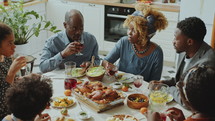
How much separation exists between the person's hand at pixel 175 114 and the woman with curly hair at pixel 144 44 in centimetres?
92

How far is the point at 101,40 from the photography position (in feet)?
17.7

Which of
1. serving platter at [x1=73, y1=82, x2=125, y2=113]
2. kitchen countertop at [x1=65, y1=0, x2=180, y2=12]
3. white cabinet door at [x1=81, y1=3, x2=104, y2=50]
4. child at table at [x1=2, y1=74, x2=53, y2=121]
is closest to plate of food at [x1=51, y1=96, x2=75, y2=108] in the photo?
serving platter at [x1=73, y1=82, x2=125, y2=113]

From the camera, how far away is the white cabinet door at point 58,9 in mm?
5363

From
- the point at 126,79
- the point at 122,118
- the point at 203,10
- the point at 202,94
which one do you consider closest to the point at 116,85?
the point at 126,79

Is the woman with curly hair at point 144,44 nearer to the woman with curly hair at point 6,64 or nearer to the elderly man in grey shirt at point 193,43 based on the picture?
the elderly man in grey shirt at point 193,43

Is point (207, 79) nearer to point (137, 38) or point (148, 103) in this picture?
point (148, 103)

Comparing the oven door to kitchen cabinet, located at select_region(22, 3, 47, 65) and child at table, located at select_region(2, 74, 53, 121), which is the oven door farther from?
child at table, located at select_region(2, 74, 53, 121)

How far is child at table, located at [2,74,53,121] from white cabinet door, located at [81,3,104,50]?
12.4 ft

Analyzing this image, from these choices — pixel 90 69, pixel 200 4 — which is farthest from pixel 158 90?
pixel 200 4

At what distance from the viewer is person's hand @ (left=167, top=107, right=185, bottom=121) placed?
6.05ft

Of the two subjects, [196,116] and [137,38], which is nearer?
[196,116]

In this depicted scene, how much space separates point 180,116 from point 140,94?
37cm

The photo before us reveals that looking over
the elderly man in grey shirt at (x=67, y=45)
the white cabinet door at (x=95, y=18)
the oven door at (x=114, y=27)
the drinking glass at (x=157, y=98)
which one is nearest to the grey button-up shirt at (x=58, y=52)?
the elderly man in grey shirt at (x=67, y=45)

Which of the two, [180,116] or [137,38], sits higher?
[137,38]
